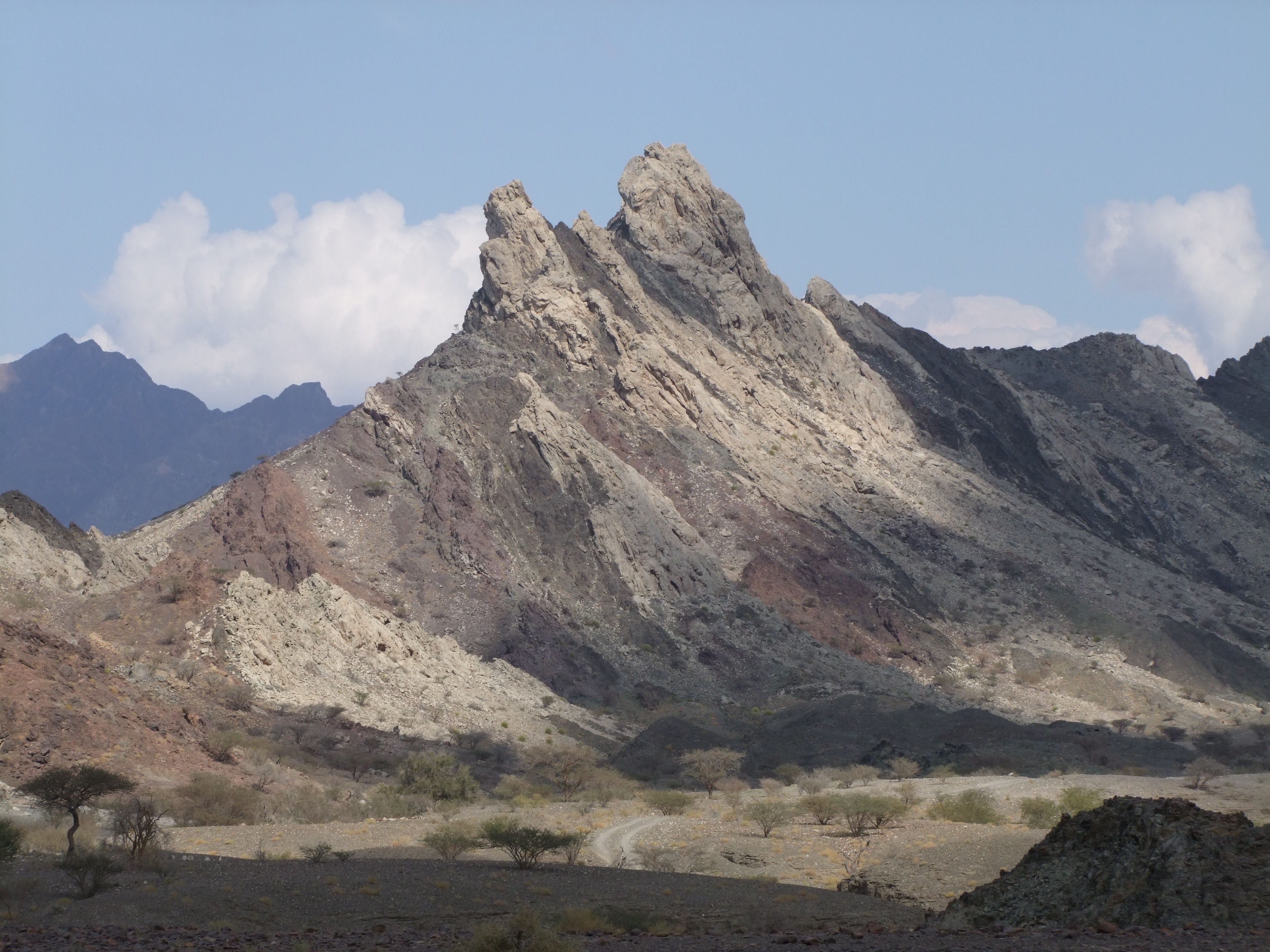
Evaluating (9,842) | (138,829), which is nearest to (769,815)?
(138,829)

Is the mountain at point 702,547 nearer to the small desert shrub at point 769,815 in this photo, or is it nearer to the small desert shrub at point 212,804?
the small desert shrub at point 212,804

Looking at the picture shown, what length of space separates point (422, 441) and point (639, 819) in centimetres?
4470

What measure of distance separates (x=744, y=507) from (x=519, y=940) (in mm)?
64042

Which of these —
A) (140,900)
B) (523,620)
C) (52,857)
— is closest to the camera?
(140,900)

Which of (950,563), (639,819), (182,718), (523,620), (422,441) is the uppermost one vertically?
(422,441)

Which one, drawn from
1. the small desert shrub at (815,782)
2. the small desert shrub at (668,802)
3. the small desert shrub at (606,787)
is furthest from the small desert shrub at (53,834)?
the small desert shrub at (815,782)

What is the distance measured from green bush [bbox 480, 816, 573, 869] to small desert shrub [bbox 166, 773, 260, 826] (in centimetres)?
743

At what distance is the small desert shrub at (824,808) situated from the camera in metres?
31.2

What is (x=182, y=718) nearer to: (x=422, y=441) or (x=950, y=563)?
(x=422, y=441)

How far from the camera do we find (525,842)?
2509 cm

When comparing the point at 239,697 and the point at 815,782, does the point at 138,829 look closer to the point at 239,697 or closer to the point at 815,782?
the point at 239,697

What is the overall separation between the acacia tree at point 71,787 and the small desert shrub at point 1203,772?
3050cm

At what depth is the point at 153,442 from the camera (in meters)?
159

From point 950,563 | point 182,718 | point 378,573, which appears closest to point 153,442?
point 378,573
